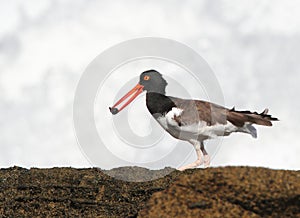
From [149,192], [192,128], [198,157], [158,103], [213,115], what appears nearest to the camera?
[149,192]

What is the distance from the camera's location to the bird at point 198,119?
880 centimetres

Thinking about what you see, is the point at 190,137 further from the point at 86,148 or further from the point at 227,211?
the point at 227,211

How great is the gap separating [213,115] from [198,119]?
27 cm

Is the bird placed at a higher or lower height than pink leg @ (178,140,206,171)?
higher

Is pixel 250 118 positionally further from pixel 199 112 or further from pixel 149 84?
pixel 149 84

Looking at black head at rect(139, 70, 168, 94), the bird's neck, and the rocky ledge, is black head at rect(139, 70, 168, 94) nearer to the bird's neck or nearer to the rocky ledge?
the bird's neck

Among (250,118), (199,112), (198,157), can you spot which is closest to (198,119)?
(199,112)

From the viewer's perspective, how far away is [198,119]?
883 centimetres

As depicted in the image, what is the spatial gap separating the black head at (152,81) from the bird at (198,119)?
0.17m

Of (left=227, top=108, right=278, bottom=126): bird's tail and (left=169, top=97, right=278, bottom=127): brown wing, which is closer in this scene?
(left=169, top=97, right=278, bottom=127): brown wing

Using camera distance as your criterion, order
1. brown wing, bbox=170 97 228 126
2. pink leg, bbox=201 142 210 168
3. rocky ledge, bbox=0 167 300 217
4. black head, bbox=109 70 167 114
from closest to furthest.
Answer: rocky ledge, bbox=0 167 300 217, brown wing, bbox=170 97 228 126, pink leg, bbox=201 142 210 168, black head, bbox=109 70 167 114

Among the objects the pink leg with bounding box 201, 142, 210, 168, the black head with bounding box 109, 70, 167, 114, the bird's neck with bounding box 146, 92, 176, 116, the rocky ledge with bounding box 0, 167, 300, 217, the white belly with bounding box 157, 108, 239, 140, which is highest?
the black head with bounding box 109, 70, 167, 114

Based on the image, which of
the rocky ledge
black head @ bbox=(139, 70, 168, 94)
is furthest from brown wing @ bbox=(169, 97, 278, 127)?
the rocky ledge

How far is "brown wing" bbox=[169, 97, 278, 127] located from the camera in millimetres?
8828
